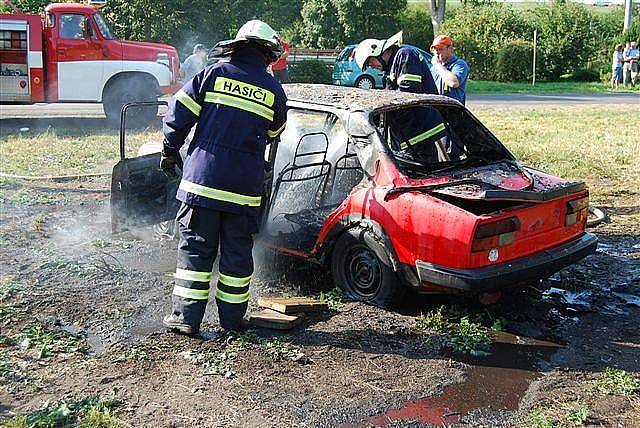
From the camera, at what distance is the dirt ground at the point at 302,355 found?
401 centimetres

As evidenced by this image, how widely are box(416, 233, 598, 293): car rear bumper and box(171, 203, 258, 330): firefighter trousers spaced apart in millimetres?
1145

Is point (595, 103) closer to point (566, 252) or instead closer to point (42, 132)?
point (42, 132)

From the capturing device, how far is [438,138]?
6121 millimetres

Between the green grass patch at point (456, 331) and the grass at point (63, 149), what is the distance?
644cm

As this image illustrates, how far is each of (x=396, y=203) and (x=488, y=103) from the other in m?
16.6

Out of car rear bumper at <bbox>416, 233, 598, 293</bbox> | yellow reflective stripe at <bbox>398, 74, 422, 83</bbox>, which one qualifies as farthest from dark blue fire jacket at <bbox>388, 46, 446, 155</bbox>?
yellow reflective stripe at <bbox>398, 74, 422, 83</bbox>

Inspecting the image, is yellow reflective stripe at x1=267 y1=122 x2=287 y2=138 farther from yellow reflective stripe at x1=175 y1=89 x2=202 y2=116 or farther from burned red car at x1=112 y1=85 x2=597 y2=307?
burned red car at x1=112 y1=85 x2=597 y2=307

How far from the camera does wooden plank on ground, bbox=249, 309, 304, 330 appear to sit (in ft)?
16.4

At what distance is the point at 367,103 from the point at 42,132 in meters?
9.72

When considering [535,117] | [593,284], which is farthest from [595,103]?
[593,284]

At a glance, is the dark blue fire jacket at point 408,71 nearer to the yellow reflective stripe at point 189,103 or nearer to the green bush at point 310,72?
the yellow reflective stripe at point 189,103

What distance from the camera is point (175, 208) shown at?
6.23m

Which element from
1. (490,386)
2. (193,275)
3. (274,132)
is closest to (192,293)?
(193,275)

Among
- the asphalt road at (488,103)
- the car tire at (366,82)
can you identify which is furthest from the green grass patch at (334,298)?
the car tire at (366,82)
